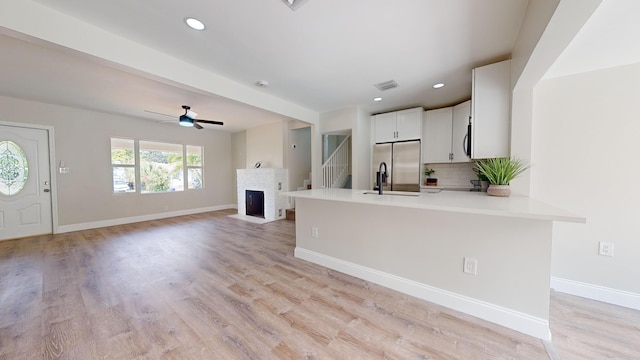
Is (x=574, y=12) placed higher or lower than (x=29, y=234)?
higher

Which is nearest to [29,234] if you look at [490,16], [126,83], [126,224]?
[126,224]

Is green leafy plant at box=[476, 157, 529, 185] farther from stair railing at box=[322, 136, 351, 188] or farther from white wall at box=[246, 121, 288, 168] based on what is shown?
white wall at box=[246, 121, 288, 168]

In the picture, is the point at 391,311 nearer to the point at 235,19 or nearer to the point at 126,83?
the point at 235,19

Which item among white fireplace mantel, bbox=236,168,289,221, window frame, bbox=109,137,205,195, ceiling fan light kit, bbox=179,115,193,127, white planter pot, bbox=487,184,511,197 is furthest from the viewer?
white fireplace mantel, bbox=236,168,289,221

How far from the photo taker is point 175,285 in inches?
94.0

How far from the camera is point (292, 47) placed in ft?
7.59

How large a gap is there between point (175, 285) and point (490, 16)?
4.09 m

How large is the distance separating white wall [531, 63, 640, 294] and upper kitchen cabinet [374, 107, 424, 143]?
1.92 m

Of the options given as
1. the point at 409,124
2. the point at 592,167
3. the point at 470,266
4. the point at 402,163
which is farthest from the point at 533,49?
the point at 402,163

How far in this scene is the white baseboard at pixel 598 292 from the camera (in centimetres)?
200

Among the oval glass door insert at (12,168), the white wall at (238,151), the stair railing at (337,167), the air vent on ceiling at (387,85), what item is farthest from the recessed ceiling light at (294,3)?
the oval glass door insert at (12,168)

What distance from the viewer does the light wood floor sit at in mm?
1521

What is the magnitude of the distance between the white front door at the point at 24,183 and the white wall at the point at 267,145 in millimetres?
4153

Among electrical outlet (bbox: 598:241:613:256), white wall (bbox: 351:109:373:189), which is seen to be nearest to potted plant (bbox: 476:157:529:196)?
electrical outlet (bbox: 598:241:613:256)
